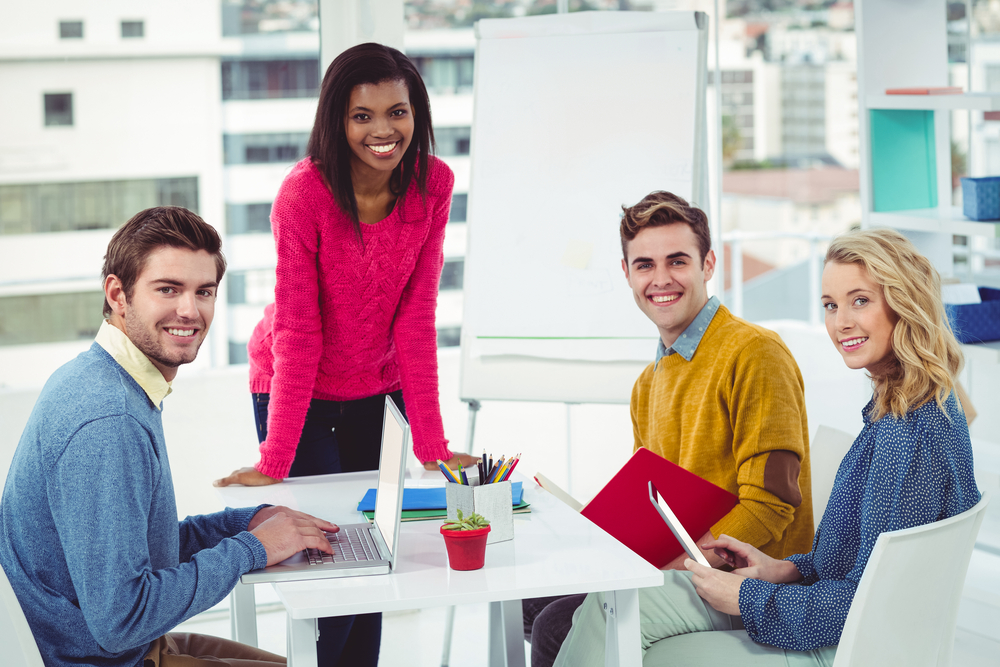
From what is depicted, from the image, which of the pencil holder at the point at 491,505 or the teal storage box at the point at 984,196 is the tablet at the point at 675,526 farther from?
the teal storage box at the point at 984,196

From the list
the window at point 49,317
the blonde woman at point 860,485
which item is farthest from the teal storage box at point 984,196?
the window at point 49,317

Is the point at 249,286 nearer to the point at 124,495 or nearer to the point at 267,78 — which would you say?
the point at 267,78

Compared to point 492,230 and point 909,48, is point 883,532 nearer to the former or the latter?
point 492,230

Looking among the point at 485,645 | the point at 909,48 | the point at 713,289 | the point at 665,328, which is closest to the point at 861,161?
the point at 909,48

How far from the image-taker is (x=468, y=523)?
1.41m

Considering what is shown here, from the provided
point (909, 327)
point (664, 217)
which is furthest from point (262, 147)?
point (909, 327)

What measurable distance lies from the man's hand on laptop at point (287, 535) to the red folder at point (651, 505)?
48 cm

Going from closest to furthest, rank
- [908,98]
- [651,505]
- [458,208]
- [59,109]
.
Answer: [651,505] → [908,98] → [59,109] → [458,208]

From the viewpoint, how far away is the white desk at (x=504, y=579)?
1.28m

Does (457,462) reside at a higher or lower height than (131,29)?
lower

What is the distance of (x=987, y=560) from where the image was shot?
3240mm

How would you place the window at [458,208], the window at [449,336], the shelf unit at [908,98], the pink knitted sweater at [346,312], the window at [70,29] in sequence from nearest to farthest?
the pink knitted sweater at [346,312]
the shelf unit at [908,98]
the window at [70,29]
the window at [458,208]
the window at [449,336]

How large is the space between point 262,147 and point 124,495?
2.27 m

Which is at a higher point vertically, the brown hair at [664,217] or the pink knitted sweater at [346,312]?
the brown hair at [664,217]
